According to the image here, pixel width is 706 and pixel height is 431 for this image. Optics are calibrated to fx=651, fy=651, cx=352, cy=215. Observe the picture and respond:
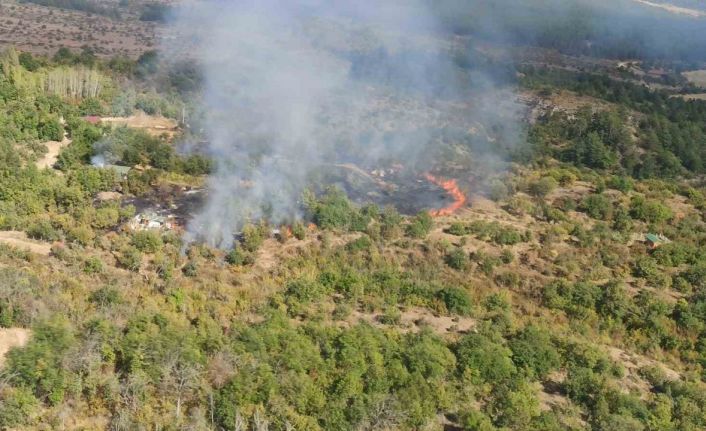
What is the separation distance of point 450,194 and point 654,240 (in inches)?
229

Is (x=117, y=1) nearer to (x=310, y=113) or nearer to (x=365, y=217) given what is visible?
(x=310, y=113)

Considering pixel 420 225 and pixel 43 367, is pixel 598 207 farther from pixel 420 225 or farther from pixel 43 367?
pixel 43 367

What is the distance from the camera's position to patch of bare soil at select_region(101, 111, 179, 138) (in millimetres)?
23984

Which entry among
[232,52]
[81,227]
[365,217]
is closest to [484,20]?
Result: [232,52]

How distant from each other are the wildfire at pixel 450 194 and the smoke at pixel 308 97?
1.20 m

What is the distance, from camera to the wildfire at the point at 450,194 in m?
18.5

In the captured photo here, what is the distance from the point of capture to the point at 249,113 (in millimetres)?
25188

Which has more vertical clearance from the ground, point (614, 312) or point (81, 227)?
point (614, 312)

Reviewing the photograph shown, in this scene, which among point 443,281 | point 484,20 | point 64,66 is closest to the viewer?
point 443,281

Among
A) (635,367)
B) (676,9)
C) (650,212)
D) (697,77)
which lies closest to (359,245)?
(635,367)

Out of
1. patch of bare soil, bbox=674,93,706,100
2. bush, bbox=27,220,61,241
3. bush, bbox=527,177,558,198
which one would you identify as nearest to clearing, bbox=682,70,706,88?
patch of bare soil, bbox=674,93,706,100

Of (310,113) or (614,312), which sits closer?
(614,312)

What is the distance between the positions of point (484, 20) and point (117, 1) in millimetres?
31412

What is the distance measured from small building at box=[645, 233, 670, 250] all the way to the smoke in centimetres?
752
